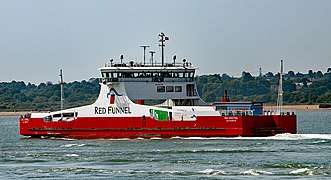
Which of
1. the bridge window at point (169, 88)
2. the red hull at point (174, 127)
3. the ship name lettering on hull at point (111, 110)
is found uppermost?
the bridge window at point (169, 88)

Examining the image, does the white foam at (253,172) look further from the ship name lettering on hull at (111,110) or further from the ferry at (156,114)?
the ship name lettering on hull at (111,110)

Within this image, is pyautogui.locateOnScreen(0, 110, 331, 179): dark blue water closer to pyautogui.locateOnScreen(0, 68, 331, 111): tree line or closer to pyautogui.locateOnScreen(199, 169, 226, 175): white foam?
pyautogui.locateOnScreen(199, 169, 226, 175): white foam

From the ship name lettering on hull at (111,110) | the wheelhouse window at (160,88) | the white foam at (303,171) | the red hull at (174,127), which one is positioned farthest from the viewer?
the wheelhouse window at (160,88)

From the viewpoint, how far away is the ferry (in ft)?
174

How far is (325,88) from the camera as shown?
179375mm

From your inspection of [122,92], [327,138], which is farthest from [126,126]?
[327,138]

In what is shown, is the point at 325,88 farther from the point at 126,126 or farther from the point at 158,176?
the point at 158,176

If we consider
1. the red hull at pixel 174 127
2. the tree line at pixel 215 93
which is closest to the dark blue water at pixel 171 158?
the red hull at pixel 174 127

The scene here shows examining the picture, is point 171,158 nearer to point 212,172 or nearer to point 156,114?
point 212,172

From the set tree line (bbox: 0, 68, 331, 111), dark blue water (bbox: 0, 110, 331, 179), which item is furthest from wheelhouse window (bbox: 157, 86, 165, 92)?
tree line (bbox: 0, 68, 331, 111)

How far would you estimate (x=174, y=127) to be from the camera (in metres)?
Answer: 53.5

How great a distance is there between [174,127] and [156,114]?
132 cm

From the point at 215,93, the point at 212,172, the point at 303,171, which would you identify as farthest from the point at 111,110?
the point at 215,93

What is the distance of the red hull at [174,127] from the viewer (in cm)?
5291
